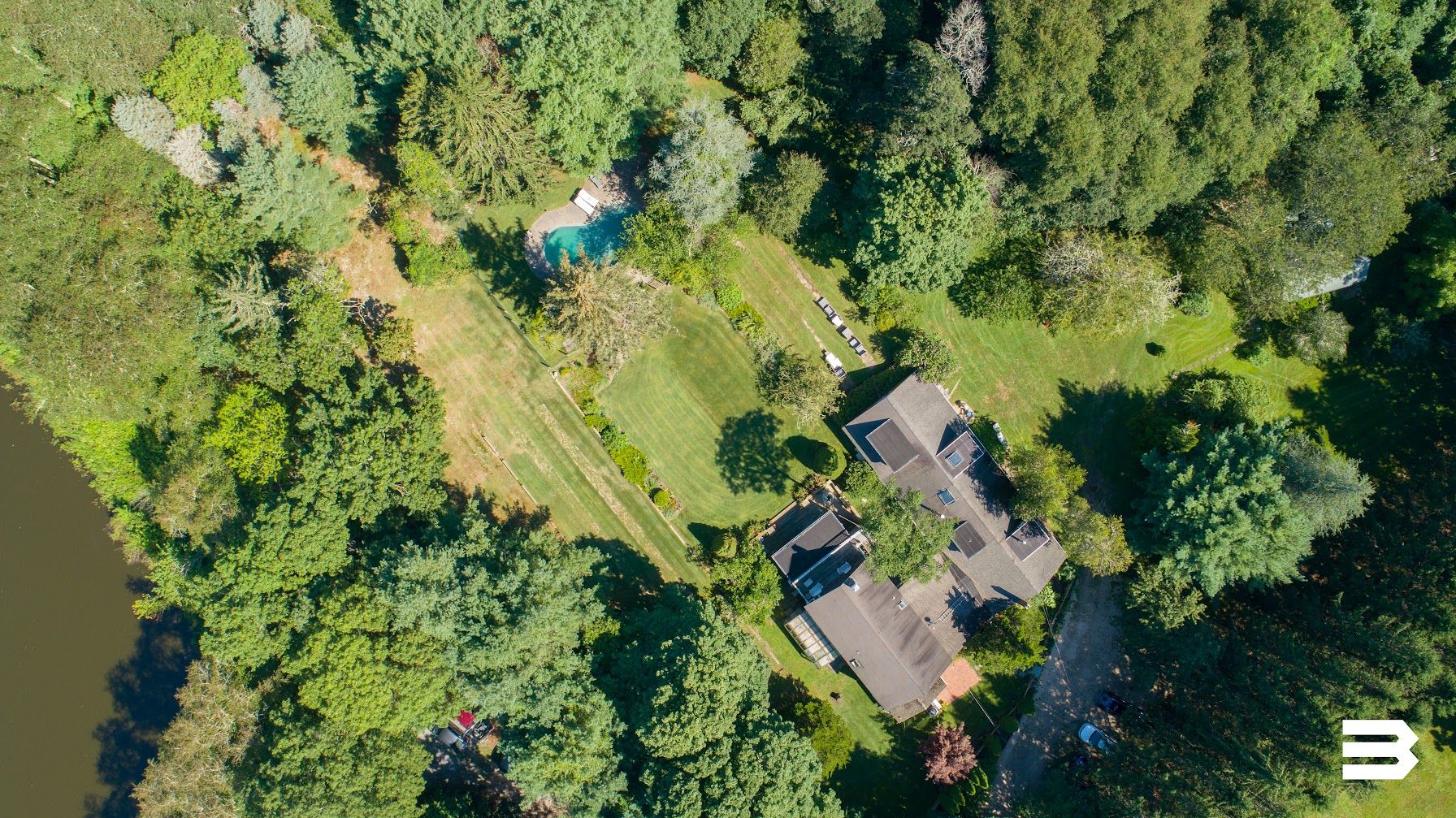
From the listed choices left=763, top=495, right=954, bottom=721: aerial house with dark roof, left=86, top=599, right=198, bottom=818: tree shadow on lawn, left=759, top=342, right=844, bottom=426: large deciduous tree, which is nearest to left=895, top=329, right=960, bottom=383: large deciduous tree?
left=759, top=342, right=844, bottom=426: large deciduous tree

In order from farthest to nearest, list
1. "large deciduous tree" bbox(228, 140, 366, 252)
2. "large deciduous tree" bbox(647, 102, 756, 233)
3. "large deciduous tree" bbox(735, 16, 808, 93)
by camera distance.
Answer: "large deciduous tree" bbox(735, 16, 808, 93), "large deciduous tree" bbox(647, 102, 756, 233), "large deciduous tree" bbox(228, 140, 366, 252)

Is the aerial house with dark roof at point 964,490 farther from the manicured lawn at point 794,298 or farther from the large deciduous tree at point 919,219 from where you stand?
the large deciduous tree at point 919,219

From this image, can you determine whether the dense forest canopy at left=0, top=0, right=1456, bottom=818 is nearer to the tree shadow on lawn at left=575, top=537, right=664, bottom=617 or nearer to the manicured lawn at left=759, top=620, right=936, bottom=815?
the tree shadow on lawn at left=575, top=537, right=664, bottom=617

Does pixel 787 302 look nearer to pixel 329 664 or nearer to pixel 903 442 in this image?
pixel 903 442

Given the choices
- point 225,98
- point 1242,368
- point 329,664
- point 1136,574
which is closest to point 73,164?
point 225,98

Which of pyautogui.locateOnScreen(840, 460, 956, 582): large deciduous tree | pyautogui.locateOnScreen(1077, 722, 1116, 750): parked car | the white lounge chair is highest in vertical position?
the white lounge chair

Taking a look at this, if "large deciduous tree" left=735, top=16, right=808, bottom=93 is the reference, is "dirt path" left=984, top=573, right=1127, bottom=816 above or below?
below

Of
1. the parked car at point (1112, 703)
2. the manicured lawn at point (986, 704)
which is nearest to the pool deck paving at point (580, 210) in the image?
the manicured lawn at point (986, 704)

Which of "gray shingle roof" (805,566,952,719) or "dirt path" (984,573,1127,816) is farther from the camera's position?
"dirt path" (984,573,1127,816)

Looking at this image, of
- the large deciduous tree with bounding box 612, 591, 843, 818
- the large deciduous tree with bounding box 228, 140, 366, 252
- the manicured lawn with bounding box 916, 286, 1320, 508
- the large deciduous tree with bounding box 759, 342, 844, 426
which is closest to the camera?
the large deciduous tree with bounding box 612, 591, 843, 818
